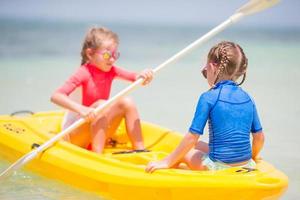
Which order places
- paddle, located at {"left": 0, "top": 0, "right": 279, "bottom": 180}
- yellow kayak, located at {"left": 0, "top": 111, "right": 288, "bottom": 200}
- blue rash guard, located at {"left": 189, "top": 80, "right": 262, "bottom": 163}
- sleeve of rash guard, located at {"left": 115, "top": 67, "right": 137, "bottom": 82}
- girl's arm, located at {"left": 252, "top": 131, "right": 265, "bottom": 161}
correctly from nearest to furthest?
1. yellow kayak, located at {"left": 0, "top": 111, "right": 288, "bottom": 200}
2. blue rash guard, located at {"left": 189, "top": 80, "right": 262, "bottom": 163}
3. girl's arm, located at {"left": 252, "top": 131, "right": 265, "bottom": 161}
4. paddle, located at {"left": 0, "top": 0, "right": 279, "bottom": 180}
5. sleeve of rash guard, located at {"left": 115, "top": 67, "right": 137, "bottom": 82}

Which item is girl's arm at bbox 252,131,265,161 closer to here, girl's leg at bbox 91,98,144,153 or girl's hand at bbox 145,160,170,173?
girl's hand at bbox 145,160,170,173

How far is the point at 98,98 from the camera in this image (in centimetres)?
393

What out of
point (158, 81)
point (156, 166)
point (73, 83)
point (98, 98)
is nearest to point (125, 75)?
point (98, 98)

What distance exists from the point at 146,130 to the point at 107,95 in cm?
32

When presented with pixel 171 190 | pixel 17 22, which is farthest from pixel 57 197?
pixel 17 22

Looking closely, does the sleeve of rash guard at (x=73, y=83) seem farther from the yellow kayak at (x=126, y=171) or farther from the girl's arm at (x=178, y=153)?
the girl's arm at (x=178, y=153)

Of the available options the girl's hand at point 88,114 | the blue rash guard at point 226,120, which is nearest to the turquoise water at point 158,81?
the girl's hand at point 88,114

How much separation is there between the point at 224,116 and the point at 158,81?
15.9 ft

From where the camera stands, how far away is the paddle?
3.29 metres

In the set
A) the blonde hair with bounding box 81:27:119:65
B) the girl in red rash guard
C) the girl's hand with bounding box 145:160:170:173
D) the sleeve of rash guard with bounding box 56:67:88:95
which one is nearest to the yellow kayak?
the girl's hand with bounding box 145:160:170:173

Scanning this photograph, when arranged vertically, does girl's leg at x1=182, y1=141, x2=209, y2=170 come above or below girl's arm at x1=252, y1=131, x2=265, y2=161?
below

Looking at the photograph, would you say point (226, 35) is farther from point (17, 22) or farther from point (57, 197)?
point (57, 197)

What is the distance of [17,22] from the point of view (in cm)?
1664

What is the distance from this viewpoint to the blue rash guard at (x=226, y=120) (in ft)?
9.70
